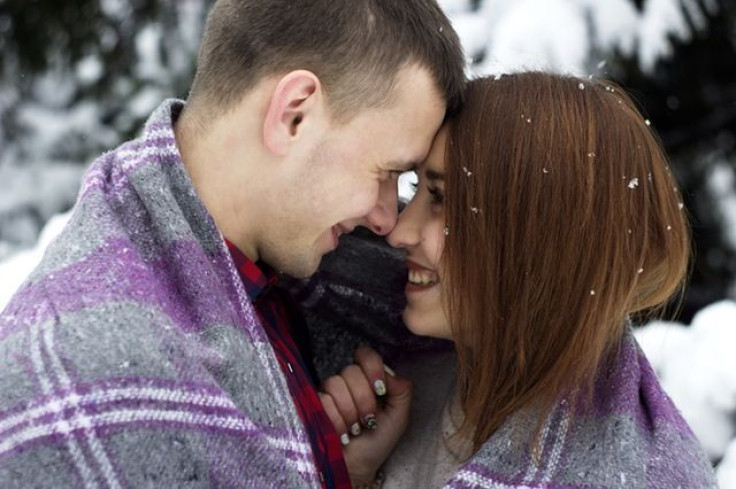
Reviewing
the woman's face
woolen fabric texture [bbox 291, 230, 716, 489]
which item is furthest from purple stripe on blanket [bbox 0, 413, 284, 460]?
the woman's face

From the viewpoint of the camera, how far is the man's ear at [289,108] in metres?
1.70

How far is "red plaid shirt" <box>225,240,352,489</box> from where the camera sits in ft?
5.86

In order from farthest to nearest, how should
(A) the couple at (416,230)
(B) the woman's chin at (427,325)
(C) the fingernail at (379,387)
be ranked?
(C) the fingernail at (379,387) < (B) the woman's chin at (427,325) < (A) the couple at (416,230)

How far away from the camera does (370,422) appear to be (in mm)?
1996

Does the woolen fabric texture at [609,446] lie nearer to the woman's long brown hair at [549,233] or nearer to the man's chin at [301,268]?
the woman's long brown hair at [549,233]

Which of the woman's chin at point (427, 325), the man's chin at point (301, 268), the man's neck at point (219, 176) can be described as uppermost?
the man's neck at point (219, 176)

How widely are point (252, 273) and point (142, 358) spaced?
44 cm

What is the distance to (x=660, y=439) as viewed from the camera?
1.67 meters

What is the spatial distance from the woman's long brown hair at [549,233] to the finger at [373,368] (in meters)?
0.27

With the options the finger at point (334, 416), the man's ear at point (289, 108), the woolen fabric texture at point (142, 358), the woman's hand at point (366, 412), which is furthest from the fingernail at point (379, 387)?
the man's ear at point (289, 108)

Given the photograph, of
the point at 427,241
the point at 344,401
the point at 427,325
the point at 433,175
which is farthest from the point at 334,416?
the point at 433,175

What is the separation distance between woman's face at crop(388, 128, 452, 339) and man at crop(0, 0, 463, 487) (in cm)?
3

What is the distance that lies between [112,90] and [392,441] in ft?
6.84

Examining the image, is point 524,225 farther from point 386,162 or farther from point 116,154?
point 116,154
